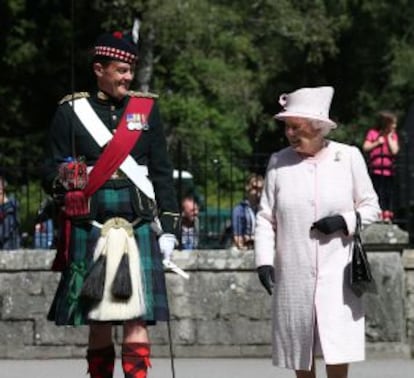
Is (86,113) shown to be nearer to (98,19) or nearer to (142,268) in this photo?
(142,268)

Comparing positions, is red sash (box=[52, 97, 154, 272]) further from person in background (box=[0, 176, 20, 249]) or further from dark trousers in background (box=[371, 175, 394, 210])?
dark trousers in background (box=[371, 175, 394, 210])

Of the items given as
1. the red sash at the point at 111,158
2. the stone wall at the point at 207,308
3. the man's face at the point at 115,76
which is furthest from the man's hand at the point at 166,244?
the stone wall at the point at 207,308

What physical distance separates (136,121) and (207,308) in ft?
12.6

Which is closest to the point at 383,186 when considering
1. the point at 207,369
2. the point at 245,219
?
the point at 245,219

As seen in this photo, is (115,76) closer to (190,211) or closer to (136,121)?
(136,121)

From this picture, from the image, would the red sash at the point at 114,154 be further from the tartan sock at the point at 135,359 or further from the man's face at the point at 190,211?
the man's face at the point at 190,211

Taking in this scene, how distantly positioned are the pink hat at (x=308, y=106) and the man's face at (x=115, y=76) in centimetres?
85

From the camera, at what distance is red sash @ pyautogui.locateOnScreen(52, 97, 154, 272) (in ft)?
27.9

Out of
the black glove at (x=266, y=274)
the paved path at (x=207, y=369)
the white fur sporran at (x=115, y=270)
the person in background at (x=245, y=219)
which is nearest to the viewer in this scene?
the black glove at (x=266, y=274)

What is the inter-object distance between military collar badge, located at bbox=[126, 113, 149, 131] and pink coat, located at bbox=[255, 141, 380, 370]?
77 centimetres

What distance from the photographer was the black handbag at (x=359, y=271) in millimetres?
8062

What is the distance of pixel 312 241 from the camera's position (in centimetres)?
815

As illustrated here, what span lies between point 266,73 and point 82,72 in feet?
42.0

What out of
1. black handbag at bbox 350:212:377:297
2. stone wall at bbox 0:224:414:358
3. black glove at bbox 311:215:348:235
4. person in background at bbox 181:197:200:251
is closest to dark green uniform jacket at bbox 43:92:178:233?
black glove at bbox 311:215:348:235
